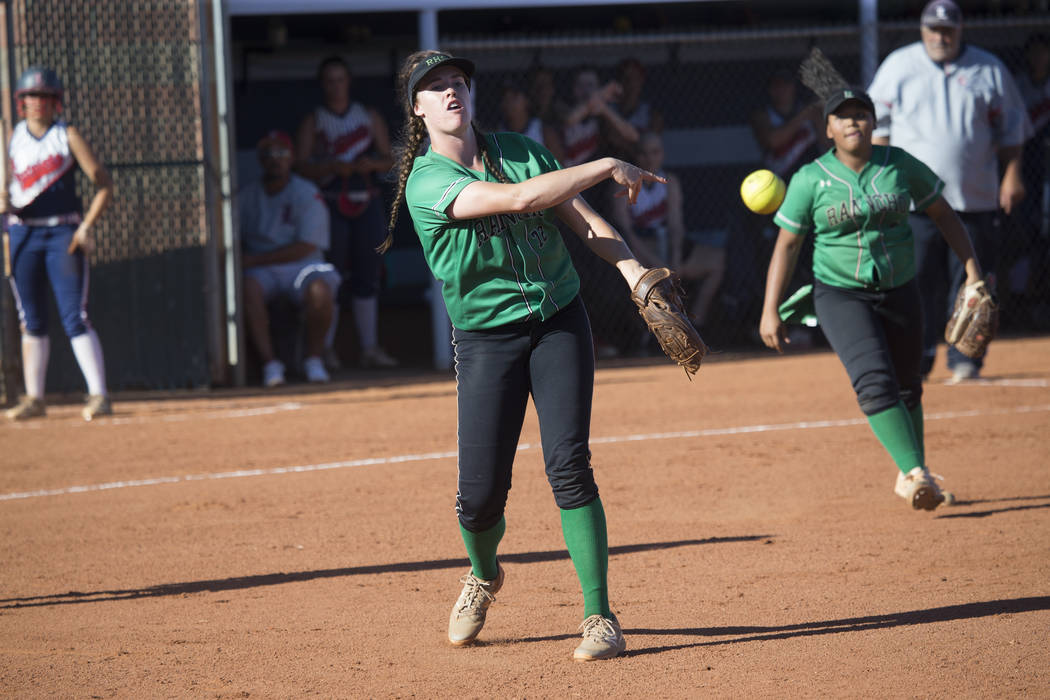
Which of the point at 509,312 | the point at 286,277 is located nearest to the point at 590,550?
the point at 509,312

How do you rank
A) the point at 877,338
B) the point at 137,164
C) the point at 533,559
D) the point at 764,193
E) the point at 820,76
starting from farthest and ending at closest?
the point at 137,164 → the point at 820,76 → the point at 764,193 → the point at 877,338 → the point at 533,559

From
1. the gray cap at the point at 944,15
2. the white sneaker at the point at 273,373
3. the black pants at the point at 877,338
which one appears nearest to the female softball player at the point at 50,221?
the white sneaker at the point at 273,373

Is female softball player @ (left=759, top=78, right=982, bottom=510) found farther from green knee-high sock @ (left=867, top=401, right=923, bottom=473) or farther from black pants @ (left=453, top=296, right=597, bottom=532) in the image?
black pants @ (left=453, top=296, right=597, bottom=532)

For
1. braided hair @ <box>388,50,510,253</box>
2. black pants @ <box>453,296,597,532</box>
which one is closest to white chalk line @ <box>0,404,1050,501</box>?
braided hair @ <box>388,50,510,253</box>

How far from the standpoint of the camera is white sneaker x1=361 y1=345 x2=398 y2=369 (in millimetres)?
12578

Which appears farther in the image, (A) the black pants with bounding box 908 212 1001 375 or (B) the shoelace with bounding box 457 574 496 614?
(A) the black pants with bounding box 908 212 1001 375

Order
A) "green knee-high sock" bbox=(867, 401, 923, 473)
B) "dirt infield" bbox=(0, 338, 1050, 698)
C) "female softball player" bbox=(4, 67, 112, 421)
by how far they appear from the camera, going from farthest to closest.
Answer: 1. "female softball player" bbox=(4, 67, 112, 421)
2. "green knee-high sock" bbox=(867, 401, 923, 473)
3. "dirt infield" bbox=(0, 338, 1050, 698)

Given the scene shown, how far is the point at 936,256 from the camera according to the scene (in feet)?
30.6

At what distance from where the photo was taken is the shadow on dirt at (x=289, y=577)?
17.0ft

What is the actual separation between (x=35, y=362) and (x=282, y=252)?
8.32ft

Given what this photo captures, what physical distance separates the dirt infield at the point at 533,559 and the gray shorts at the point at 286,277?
2228 millimetres

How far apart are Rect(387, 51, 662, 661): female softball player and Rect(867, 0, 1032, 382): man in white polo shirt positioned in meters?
5.57

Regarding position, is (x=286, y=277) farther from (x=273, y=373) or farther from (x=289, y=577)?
(x=289, y=577)

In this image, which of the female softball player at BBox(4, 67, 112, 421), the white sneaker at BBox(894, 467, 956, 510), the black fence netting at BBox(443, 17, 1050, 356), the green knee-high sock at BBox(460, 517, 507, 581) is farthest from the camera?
the black fence netting at BBox(443, 17, 1050, 356)
